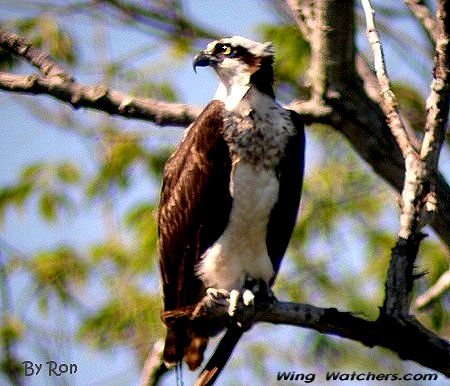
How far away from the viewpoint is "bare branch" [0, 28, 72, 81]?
4422 millimetres

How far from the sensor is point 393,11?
5848 millimetres

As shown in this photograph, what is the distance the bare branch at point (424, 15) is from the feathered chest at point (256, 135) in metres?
0.79

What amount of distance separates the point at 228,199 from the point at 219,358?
733mm

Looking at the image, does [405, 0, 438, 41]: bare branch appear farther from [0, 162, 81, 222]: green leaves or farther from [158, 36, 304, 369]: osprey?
[0, 162, 81, 222]: green leaves

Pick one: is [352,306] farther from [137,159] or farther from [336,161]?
[137,159]

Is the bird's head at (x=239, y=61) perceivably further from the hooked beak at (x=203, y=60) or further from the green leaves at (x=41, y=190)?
the green leaves at (x=41, y=190)

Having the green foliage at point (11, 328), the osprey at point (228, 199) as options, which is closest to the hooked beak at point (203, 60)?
the osprey at point (228, 199)

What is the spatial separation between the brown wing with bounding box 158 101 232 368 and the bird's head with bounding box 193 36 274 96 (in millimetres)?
244

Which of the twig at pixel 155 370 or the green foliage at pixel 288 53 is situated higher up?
the green foliage at pixel 288 53

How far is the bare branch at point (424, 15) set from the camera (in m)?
4.45

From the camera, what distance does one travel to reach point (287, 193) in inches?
179

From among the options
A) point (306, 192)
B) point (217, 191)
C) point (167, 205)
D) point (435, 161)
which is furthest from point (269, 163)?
point (306, 192)

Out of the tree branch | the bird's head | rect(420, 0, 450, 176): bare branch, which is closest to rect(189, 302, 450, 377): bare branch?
the tree branch

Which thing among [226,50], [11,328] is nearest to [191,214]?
[226,50]
